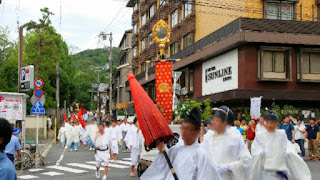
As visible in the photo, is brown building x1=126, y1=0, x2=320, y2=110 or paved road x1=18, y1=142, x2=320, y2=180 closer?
paved road x1=18, y1=142, x2=320, y2=180

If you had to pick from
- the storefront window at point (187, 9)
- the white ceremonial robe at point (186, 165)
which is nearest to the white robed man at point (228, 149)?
the white ceremonial robe at point (186, 165)

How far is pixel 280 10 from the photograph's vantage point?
2823 centimetres

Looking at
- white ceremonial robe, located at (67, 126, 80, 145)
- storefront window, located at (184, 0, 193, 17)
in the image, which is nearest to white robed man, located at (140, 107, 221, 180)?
white ceremonial robe, located at (67, 126, 80, 145)

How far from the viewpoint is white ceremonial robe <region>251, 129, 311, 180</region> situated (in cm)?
753

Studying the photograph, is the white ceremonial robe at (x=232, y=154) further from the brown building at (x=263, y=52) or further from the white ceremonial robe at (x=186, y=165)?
the brown building at (x=263, y=52)

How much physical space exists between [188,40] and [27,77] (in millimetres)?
19673

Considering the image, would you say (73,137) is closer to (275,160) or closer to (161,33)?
(161,33)

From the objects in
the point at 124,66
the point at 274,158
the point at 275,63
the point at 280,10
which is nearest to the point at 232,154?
the point at 274,158

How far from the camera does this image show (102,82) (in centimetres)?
12006

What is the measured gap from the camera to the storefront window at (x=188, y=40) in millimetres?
35250

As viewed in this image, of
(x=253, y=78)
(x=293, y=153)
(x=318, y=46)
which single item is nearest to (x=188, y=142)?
(x=293, y=153)

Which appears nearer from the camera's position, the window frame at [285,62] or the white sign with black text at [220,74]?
the window frame at [285,62]

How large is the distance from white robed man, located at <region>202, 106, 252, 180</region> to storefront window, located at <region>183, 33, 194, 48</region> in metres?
29.0

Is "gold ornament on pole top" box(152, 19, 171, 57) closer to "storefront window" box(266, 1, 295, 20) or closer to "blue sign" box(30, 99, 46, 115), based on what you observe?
"blue sign" box(30, 99, 46, 115)
